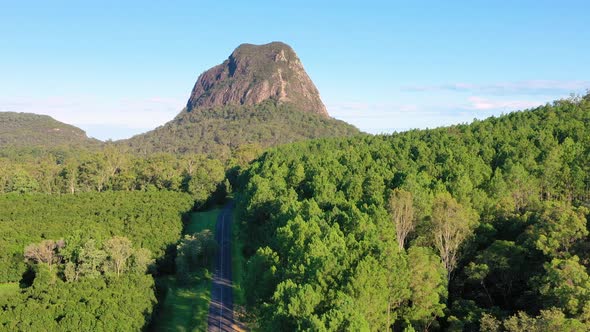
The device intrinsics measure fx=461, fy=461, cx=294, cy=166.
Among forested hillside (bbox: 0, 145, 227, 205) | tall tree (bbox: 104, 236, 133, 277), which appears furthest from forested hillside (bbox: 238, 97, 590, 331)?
forested hillside (bbox: 0, 145, 227, 205)

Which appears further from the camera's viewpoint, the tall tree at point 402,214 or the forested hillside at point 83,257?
the tall tree at point 402,214

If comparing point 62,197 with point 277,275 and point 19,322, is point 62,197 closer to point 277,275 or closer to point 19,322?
point 19,322

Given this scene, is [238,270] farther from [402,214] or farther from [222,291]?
[402,214]

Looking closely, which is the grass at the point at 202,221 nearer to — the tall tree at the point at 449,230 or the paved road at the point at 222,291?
the paved road at the point at 222,291

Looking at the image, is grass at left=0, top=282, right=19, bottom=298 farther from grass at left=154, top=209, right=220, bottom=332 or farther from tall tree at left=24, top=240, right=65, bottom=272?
grass at left=154, top=209, right=220, bottom=332

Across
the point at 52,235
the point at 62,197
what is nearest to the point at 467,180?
the point at 52,235

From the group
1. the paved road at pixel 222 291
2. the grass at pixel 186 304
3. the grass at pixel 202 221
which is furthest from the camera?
the grass at pixel 202 221

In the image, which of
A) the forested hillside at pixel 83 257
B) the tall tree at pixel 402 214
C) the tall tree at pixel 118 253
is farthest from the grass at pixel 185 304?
the tall tree at pixel 402 214
